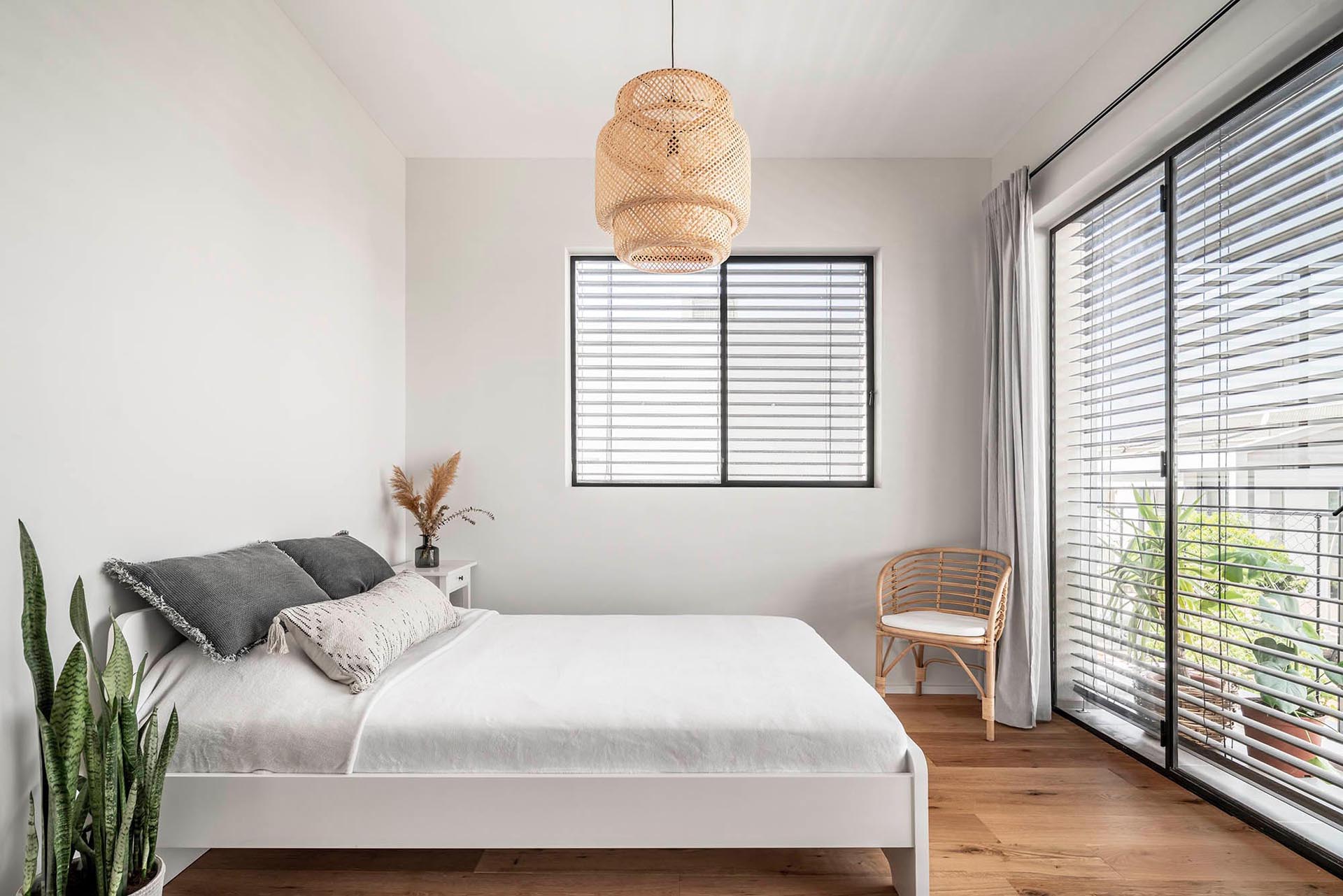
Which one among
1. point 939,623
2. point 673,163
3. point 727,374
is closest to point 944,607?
point 939,623

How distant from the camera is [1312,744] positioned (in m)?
2.05

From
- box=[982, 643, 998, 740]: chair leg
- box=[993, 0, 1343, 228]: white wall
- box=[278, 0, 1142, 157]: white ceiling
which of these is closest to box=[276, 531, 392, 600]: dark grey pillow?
box=[278, 0, 1142, 157]: white ceiling

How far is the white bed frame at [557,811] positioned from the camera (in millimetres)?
1790

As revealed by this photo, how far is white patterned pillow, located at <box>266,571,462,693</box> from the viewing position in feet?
6.39

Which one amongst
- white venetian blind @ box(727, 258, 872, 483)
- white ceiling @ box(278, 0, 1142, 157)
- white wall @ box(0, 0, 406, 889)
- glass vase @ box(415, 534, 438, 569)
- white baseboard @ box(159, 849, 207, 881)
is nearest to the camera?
white wall @ box(0, 0, 406, 889)

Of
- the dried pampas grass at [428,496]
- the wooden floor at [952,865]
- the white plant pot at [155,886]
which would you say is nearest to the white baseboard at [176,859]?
the wooden floor at [952,865]

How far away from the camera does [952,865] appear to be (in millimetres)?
2062

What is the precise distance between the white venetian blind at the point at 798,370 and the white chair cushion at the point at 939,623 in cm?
80

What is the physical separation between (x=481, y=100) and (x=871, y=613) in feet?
10.2

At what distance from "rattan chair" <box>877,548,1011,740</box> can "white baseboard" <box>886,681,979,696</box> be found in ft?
0.18

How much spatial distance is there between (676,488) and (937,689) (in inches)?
66.9

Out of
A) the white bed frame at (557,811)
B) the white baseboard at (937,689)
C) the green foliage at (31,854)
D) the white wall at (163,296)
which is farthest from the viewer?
the white baseboard at (937,689)

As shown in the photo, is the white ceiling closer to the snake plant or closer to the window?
the window

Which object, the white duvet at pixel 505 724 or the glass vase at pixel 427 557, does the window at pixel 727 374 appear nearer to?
the glass vase at pixel 427 557
